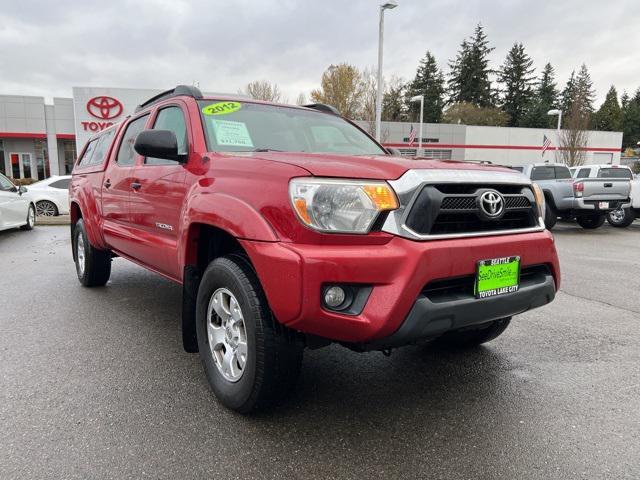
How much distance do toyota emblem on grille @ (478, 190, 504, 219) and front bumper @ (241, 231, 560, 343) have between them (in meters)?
0.29

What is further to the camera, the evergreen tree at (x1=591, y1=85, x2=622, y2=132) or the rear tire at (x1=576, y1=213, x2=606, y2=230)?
the evergreen tree at (x1=591, y1=85, x2=622, y2=132)

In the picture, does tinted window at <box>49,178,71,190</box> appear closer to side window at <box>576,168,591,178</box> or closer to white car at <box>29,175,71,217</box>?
white car at <box>29,175,71,217</box>

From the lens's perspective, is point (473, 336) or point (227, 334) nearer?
point (227, 334)

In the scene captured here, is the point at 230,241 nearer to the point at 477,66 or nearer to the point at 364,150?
the point at 364,150

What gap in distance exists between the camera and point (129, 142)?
452cm

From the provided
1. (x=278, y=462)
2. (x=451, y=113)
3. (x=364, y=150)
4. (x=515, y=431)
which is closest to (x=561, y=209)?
(x=364, y=150)

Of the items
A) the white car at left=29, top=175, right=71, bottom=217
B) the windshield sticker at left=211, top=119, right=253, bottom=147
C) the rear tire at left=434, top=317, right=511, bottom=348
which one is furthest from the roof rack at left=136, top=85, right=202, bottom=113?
the white car at left=29, top=175, right=71, bottom=217

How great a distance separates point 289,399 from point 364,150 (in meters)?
1.98

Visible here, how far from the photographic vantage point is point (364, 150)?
12.4 ft

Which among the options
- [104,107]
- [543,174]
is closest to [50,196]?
[104,107]

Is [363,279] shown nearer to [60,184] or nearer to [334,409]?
[334,409]

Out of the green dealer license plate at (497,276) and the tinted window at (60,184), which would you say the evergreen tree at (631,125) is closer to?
the tinted window at (60,184)

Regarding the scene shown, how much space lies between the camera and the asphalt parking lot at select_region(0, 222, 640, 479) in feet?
7.37

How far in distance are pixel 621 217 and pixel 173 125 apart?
13.2 m
